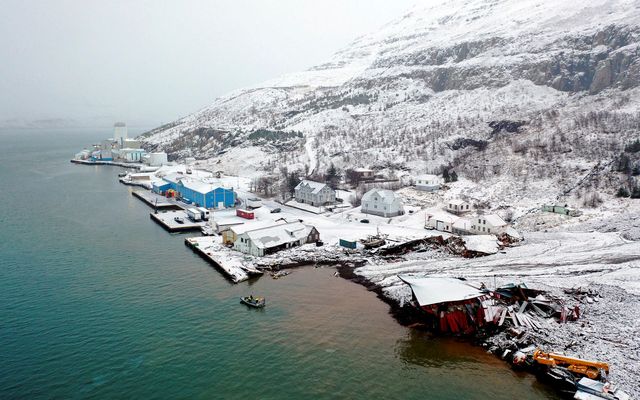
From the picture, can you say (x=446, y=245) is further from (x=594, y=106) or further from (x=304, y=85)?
(x=304, y=85)

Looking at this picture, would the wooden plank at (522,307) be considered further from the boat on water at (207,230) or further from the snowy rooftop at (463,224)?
the boat on water at (207,230)

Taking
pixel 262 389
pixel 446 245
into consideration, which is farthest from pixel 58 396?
pixel 446 245

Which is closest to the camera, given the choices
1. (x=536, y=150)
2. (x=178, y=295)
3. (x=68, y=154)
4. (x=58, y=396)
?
(x=58, y=396)

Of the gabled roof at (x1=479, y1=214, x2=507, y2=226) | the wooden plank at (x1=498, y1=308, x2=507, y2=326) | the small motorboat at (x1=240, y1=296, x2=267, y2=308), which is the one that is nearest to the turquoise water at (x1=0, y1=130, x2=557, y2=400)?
the small motorboat at (x1=240, y1=296, x2=267, y2=308)

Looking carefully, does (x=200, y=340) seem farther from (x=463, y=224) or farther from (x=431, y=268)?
(x=463, y=224)

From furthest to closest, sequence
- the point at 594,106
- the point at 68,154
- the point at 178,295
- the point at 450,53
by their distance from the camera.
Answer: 1. the point at 68,154
2. the point at 450,53
3. the point at 594,106
4. the point at 178,295

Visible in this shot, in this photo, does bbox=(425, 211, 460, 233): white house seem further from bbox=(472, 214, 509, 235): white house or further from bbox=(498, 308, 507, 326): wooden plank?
bbox=(498, 308, 507, 326): wooden plank

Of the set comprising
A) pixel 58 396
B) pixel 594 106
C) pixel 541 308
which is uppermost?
pixel 594 106
